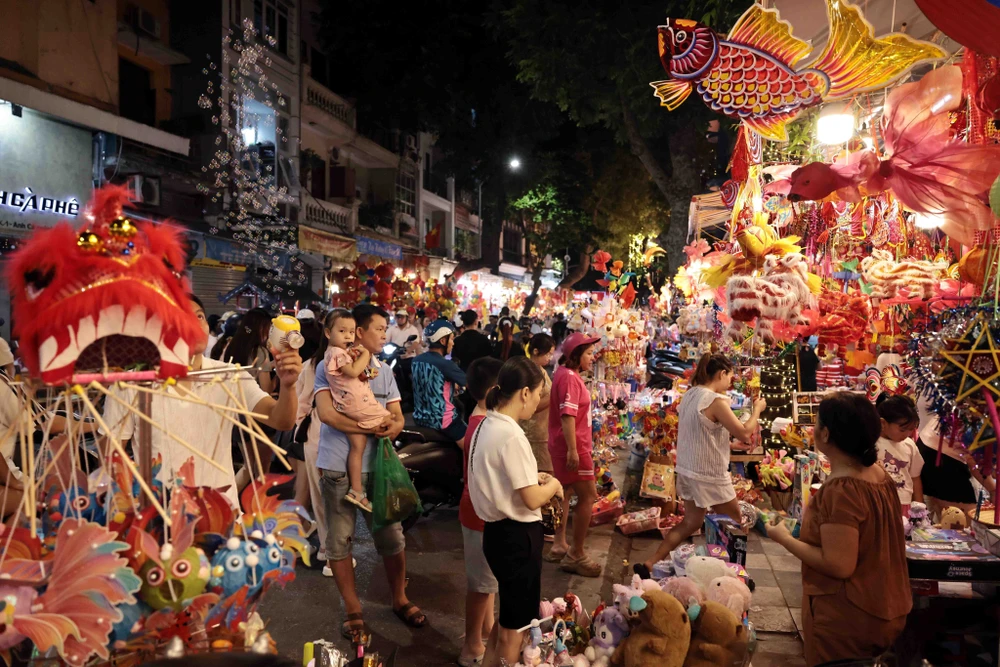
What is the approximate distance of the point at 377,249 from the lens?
19.5 metres

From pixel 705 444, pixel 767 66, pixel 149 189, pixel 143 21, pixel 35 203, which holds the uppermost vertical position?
pixel 143 21

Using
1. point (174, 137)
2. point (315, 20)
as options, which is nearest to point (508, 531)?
point (174, 137)

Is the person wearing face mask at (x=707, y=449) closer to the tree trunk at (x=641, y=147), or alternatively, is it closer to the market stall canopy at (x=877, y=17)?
the market stall canopy at (x=877, y=17)

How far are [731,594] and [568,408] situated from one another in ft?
6.76

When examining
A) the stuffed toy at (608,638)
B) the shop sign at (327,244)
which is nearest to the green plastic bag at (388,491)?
the stuffed toy at (608,638)

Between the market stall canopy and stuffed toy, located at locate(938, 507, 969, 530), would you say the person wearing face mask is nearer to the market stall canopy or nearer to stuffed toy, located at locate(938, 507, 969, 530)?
stuffed toy, located at locate(938, 507, 969, 530)

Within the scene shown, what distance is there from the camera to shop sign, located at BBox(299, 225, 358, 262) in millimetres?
14547

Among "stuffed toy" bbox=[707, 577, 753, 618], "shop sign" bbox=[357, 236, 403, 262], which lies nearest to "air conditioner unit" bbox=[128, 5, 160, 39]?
"shop sign" bbox=[357, 236, 403, 262]

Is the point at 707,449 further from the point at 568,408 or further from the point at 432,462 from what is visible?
the point at 432,462

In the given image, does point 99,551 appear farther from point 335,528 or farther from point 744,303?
point 744,303

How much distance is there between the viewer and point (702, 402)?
14.9 feet

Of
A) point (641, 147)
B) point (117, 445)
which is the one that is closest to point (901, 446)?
point (117, 445)

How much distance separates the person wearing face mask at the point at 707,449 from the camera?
450 cm

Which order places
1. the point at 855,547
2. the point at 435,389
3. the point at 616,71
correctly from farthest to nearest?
the point at 616,71, the point at 435,389, the point at 855,547
